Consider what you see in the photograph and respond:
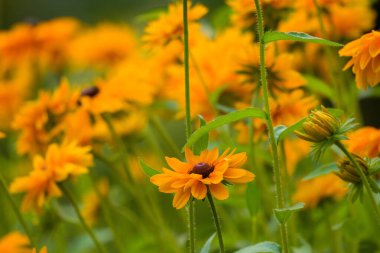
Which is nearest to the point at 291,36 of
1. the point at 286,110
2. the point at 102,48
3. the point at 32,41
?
the point at 286,110

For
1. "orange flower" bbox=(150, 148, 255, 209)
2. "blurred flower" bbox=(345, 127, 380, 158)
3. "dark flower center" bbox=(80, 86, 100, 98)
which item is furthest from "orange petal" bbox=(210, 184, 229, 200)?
"dark flower center" bbox=(80, 86, 100, 98)

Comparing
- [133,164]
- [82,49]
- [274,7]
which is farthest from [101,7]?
[274,7]

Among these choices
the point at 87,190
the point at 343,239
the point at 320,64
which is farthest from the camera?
the point at 87,190

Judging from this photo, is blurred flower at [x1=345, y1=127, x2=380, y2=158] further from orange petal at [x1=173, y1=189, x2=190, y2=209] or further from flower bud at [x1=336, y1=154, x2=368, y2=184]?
orange petal at [x1=173, y1=189, x2=190, y2=209]

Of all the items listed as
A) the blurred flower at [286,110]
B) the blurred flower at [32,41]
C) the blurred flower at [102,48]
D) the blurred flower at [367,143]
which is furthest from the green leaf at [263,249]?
the blurred flower at [102,48]

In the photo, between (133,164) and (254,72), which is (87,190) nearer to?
(133,164)

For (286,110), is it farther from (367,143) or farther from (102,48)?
(102,48)
